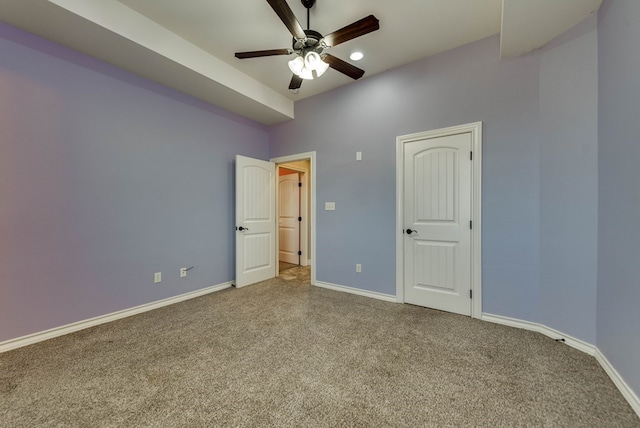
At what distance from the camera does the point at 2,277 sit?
1.98 meters

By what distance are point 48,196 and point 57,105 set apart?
0.83m

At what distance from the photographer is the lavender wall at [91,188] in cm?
205

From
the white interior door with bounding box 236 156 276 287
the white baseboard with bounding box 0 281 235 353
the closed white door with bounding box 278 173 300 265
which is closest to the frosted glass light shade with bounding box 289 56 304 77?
the white interior door with bounding box 236 156 276 287

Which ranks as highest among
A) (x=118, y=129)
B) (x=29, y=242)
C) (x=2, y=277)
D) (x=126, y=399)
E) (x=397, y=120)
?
(x=397, y=120)

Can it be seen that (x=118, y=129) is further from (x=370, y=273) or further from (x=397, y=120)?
(x=370, y=273)

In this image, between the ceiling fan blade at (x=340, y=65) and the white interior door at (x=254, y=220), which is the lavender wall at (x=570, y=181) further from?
the white interior door at (x=254, y=220)

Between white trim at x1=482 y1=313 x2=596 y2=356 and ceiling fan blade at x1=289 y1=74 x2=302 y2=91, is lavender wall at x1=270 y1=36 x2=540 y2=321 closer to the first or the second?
white trim at x1=482 y1=313 x2=596 y2=356

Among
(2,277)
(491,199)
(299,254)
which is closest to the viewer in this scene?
(2,277)

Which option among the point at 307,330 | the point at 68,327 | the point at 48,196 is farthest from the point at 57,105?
the point at 307,330

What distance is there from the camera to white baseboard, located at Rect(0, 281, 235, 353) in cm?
202

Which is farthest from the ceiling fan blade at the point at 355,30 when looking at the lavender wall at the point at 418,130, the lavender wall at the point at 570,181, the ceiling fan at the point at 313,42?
the lavender wall at the point at 570,181

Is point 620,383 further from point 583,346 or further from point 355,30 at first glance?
point 355,30

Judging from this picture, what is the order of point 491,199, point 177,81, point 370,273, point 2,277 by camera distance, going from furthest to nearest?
point 370,273 < point 177,81 < point 491,199 < point 2,277

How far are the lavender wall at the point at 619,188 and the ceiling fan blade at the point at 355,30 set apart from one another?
4.88ft
